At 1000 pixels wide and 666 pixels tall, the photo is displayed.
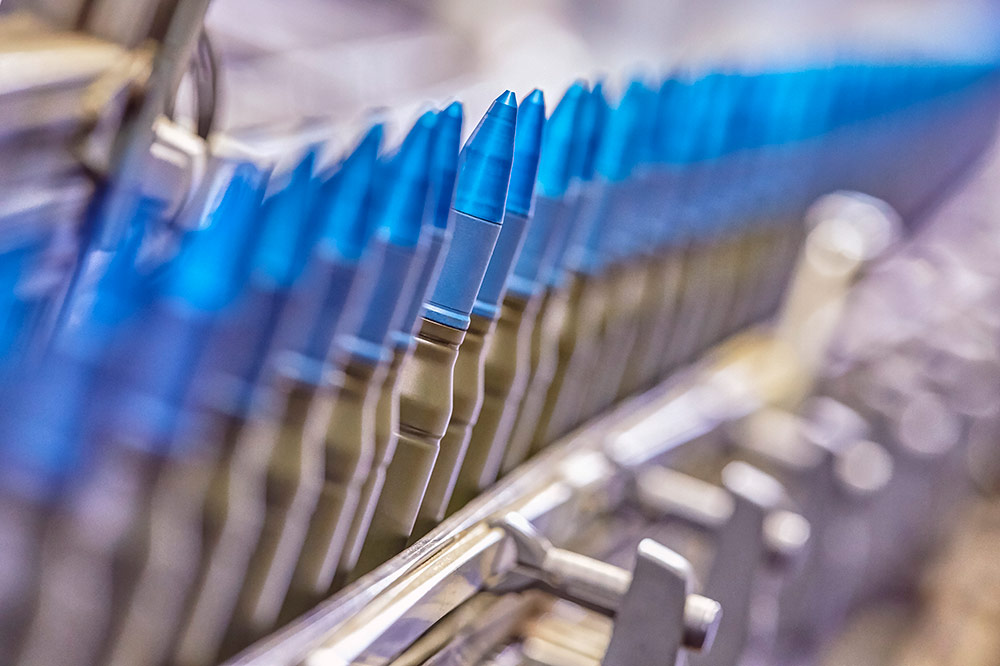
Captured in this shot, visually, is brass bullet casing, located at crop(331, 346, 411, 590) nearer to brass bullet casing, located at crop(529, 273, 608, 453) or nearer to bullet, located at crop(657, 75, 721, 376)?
brass bullet casing, located at crop(529, 273, 608, 453)

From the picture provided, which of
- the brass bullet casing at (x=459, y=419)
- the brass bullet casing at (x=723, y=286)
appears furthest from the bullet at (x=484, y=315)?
the brass bullet casing at (x=723, y=286)

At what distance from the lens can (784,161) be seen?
1.43 metres

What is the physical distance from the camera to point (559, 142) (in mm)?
720

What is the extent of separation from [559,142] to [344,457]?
264mm

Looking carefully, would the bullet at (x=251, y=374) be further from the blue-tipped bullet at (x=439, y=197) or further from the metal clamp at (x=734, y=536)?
the metal clamp at (x=734, y=536)

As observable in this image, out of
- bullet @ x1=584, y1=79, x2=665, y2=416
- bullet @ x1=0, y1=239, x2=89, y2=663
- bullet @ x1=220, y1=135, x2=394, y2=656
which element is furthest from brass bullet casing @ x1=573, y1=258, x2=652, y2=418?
bullet @ x1=0, y1=239, x2=89, y2=663

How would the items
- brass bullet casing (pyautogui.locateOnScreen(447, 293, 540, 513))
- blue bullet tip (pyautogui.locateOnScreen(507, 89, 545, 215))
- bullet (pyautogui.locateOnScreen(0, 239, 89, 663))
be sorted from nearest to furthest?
bullet (pyautogui.locateOnScreen(0, 239, 89, 663)) < blue bullet tip (pyautogui.locateOnScreen(507, 89, 545, 215)) < brass bullet casing (pyautogui.locateOnScreen(447, 293, 540, 513))

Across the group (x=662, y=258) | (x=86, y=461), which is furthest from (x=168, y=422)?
(x=662, y=258)

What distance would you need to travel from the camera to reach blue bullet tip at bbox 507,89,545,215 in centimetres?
62

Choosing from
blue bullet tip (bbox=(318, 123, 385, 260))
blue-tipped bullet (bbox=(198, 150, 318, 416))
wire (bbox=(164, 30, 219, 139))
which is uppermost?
wire (bbox=(164, 30, 219, 139))

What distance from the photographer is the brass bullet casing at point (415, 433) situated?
0.62 metres

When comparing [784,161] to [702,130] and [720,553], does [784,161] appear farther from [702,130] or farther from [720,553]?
[720,553]

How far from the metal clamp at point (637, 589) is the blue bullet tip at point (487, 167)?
232 millimetres

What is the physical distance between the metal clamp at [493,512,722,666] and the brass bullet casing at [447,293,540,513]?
0.13 feet
